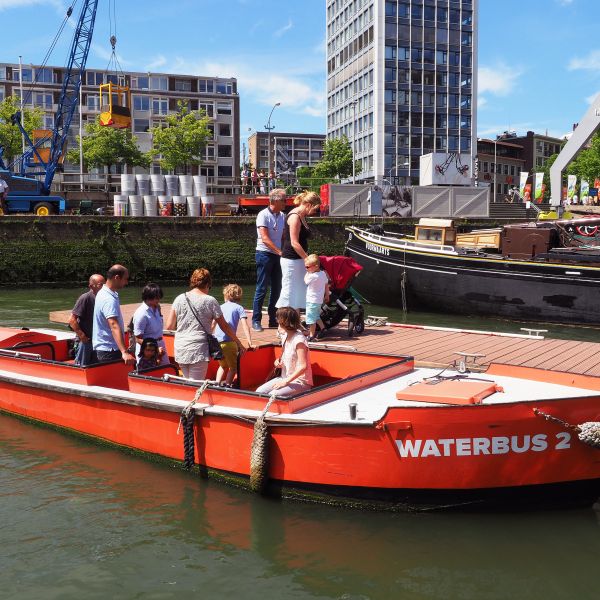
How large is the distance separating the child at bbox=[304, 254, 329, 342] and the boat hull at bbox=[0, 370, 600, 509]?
3.39 metres

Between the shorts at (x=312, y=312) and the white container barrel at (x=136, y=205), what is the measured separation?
73.8ft

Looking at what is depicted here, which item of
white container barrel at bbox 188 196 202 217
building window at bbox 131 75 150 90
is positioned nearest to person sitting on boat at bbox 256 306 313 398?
white container barrel at bbox 188 196 202 217

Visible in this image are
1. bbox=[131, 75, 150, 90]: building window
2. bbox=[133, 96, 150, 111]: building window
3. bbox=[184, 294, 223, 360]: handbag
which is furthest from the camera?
bbox=[131, 75, 150, 90]: building window

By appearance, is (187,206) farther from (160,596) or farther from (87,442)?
(160,596)

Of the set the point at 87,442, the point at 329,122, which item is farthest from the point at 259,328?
the point at 329,122

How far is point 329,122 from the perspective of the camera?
3981 inches

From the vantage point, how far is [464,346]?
10.4 m

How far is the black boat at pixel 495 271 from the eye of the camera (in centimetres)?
1823

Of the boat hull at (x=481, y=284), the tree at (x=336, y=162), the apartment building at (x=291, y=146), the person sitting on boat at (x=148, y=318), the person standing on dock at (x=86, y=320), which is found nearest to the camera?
the person sitting on boat at (x=148, y=318)

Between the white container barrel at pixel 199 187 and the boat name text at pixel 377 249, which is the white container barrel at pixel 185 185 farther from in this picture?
the boat name text at pixel 377 249

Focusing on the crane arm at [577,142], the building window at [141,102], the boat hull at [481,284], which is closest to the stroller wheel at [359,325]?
the boat hull at [481,284]

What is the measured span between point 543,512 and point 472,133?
84835mm

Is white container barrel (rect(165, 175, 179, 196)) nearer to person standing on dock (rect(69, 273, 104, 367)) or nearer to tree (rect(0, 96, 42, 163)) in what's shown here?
tree (rect(0, 96, 42, 163))

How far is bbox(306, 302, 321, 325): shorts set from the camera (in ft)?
33.1
